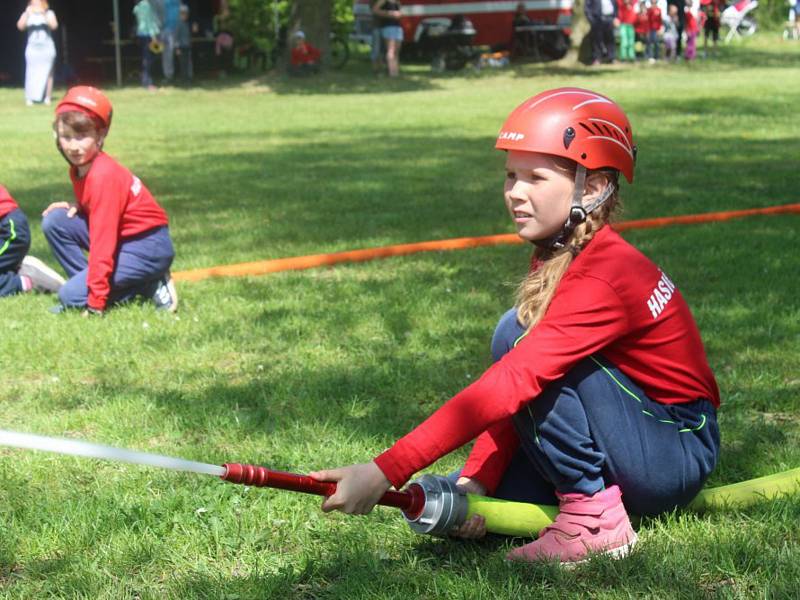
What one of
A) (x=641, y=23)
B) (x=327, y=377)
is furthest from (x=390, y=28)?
(x=327, y=377)

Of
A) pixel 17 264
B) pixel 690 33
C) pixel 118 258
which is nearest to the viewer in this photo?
pixel 118 258

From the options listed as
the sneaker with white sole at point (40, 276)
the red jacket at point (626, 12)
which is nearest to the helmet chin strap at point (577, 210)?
the sneaker with white sole at point (40, 276)

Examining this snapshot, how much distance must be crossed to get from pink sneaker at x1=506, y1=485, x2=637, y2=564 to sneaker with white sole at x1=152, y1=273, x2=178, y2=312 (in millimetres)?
3721

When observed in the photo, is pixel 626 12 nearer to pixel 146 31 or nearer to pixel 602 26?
pixel 602 26

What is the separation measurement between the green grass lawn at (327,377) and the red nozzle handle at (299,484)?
0.62 feet

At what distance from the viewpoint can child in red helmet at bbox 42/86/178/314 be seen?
21.0ft

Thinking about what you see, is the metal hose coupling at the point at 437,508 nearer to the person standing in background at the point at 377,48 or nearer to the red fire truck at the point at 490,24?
the person standing in background at the point at 377,48

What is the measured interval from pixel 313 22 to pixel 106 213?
2175cm

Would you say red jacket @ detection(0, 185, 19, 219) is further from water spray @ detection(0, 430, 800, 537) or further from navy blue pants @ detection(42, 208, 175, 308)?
water spray @ detection(0, 430, 800, 537)

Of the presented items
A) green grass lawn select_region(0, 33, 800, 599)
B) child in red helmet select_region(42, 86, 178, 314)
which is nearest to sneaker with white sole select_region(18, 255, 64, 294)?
green grass lawn select_region(0, 33, 800, 599)

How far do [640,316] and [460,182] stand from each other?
326 inches

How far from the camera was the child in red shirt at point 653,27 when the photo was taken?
29281mm

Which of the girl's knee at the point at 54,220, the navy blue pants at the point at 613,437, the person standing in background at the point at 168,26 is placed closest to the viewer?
the navy blue pants at the point at 613,437

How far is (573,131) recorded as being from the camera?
3.23 m
